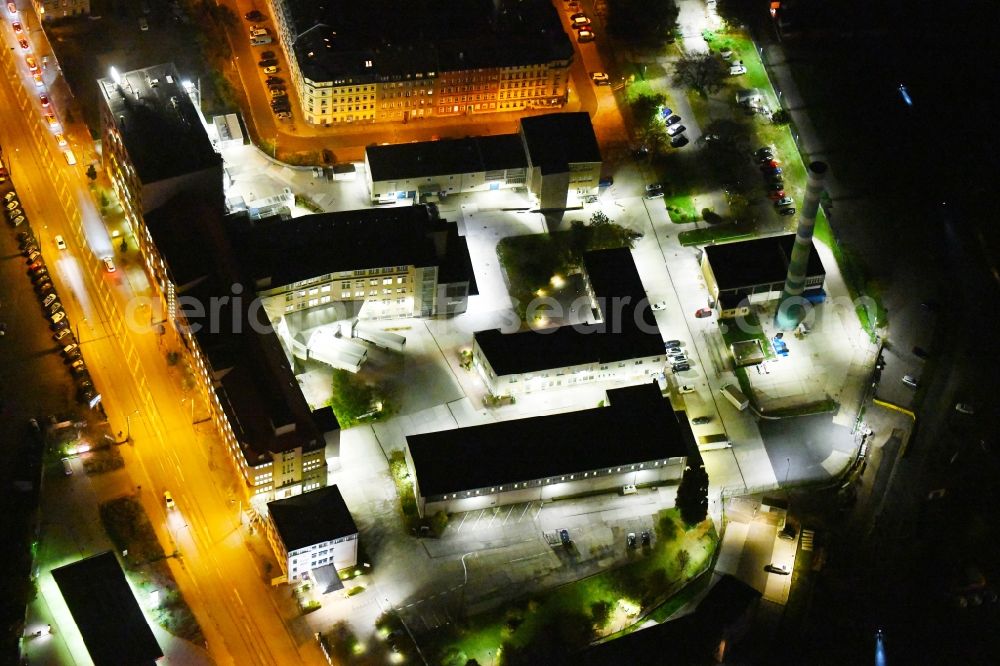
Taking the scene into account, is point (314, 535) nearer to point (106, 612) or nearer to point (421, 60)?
point (106, 612)

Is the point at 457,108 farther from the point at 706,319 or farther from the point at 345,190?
the point at 706,319

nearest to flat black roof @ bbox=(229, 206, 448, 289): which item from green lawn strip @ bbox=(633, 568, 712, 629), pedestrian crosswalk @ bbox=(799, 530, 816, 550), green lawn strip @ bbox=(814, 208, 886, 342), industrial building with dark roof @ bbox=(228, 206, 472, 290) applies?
industrial building with dark roof @ bbox=(228, 206, 472, 290)

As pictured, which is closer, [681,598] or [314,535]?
[314,535]

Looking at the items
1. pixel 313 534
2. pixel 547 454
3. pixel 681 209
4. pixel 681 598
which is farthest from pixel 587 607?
pixel 681 209

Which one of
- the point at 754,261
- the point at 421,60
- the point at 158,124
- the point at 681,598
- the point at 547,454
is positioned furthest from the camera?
the point at 421,60

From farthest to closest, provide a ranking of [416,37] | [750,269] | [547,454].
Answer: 1. [416,37]
2. [750,269]
3. [547,454]

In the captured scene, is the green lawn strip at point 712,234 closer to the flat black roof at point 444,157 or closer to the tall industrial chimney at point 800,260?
the tall industrial chimney at point 800,260

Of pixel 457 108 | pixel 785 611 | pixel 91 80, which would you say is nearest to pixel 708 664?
pixel 785 611

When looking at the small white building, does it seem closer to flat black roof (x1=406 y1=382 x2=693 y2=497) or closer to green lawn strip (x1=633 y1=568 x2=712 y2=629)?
flat black roof (x1=406 y1=382 x2=693 y2=497)
